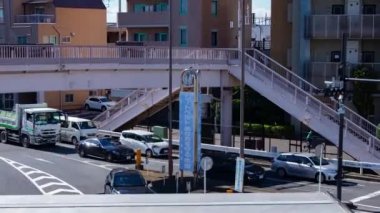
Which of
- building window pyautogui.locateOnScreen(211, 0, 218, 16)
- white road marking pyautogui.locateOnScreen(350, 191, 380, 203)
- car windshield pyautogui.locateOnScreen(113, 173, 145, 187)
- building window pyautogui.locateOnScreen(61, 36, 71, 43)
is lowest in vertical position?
white road marking pyautogui.locateOnScreen(350, 191, 380, 203)

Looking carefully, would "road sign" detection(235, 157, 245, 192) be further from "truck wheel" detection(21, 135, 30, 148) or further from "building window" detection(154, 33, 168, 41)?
"building window" detection(154, 33, 168, 41)

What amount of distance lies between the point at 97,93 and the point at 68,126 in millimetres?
23512

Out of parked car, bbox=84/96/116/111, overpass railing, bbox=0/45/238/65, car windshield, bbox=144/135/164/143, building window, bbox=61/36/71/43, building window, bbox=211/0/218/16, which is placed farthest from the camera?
building window, bbox=61/36/71/43

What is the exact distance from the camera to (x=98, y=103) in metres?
58.2

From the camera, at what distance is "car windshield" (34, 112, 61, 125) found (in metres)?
39.1

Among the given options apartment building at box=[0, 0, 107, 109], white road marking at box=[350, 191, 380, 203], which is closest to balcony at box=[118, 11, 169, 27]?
apartment building at box=[0, 0, 107, 109]

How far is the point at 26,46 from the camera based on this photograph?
2711cm

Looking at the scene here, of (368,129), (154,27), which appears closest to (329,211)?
(368,129)

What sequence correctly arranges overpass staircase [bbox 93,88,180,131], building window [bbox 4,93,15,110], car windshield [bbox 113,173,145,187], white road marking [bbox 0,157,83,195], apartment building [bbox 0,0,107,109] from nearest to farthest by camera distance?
car windshield [bbox 113,173,145,187] < white road marking [bbox 0,157,83,195] < overpass staircase [bbox 93,88,180,131] < apartment building [bbox 0,0,107,109] < building window [bbox 4,93,15,110]

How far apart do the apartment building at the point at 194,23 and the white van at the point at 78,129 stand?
10012 millimetres

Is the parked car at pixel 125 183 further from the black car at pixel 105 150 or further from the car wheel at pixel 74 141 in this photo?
the car wheel at pixel 74 141

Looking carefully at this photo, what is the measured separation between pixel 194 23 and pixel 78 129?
1402 cm

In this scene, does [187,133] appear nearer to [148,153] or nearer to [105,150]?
[105,150]

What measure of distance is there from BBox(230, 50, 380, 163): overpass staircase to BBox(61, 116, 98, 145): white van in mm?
9749
